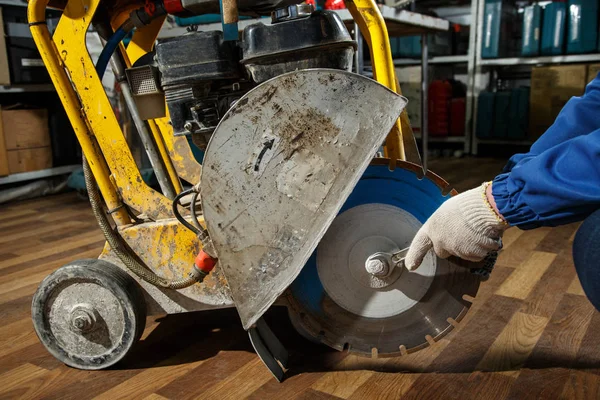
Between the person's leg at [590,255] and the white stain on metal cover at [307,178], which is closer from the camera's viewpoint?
the person's leg at [590,255]

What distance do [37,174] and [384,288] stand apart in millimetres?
2804

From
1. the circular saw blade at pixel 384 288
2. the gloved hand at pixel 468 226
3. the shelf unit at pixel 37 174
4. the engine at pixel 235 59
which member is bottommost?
the shelf unit at pixel 37 174

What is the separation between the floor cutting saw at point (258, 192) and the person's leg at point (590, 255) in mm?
303

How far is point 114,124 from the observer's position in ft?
3.68

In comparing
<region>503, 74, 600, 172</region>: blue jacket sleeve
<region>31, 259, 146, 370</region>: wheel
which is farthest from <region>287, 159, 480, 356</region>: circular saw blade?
<region>31, 259, 146, 370</region>: wheel

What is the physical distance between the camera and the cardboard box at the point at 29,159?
122 inches

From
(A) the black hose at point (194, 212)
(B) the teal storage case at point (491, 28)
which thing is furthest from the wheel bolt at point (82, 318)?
(B) the teal storage case at point (491, 28)

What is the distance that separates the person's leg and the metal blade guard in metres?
0.33

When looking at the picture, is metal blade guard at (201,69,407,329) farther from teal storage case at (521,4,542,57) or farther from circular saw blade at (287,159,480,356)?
teal storage case at (521,4,542,57)

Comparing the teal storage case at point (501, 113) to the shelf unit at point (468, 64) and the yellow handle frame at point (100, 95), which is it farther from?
the yellow handle frame at point (100, 95)

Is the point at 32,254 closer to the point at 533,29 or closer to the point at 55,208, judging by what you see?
the point at 55,208

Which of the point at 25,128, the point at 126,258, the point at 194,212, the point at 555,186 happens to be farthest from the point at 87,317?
the point at 25,128

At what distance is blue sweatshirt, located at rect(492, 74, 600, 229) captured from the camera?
0.63 metres

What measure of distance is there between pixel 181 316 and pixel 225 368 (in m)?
0.34
